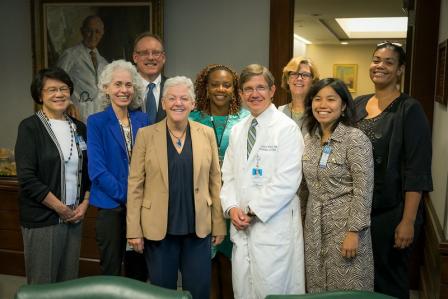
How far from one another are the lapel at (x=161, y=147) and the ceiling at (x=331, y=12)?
4.34 metres

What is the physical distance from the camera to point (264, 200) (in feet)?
7.05

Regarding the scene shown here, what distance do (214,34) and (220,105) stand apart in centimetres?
116

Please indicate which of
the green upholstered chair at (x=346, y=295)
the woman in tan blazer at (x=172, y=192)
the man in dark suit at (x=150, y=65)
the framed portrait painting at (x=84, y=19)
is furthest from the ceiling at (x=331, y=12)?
the green upholstered chair at (x=346, y=295)

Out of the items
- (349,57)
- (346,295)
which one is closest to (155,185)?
(346,295)

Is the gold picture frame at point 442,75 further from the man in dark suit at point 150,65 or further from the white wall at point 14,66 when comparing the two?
the white wall at point 14,66

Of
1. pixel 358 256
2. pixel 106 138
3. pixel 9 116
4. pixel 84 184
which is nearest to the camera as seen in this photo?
pixel 358 256

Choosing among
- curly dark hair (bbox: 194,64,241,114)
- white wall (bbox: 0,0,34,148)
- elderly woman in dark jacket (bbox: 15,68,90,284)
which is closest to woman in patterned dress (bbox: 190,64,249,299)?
curly dark hair (bbox: 194,64,241,114)

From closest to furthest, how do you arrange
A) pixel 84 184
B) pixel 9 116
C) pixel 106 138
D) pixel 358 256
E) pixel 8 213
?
pixel 358 256 → pixel 106 138 → pixel 84 184 → pixel 8 213 → pixel 9 116

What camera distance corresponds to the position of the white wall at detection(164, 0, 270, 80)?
3508 mm

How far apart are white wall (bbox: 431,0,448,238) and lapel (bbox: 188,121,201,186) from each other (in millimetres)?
1273

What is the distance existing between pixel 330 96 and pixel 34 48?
8.84ft

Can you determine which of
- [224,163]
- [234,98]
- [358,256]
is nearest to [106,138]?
[224,163]

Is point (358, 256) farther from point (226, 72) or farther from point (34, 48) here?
point (34, 48)

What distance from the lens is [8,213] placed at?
3.54m
